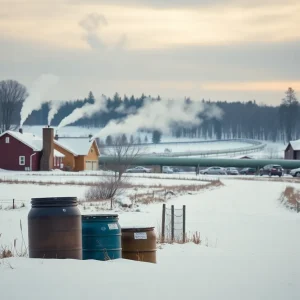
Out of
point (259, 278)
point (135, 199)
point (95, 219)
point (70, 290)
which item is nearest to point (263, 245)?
point (259, 278)

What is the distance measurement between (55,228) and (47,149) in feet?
234

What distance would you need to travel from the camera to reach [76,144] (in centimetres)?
9400

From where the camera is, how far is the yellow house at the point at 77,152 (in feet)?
298

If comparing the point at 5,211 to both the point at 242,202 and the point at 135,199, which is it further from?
the point at 242,202

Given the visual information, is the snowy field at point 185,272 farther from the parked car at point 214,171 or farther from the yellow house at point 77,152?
the parked car at point 214,171

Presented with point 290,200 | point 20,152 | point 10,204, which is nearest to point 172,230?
point 10,204

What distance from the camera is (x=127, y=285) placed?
1118cm

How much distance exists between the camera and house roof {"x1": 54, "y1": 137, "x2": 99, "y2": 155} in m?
91.3

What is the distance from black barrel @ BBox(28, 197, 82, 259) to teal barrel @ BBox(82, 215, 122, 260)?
58cm

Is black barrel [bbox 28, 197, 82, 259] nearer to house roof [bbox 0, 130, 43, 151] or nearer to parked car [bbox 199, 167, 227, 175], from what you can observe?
house roof [bbox 0, 130, 43, 151]

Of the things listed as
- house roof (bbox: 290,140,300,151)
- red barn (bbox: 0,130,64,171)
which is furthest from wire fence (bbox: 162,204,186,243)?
house roof (bbox: 290,140,300,151)

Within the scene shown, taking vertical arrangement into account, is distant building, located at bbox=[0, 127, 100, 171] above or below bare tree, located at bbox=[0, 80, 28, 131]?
below

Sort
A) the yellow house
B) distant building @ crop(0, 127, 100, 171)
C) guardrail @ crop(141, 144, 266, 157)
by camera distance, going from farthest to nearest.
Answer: guardrail @ crop(141, 144, 266, 157)
the yellow house
distant building @ crop(0, 127, 100, 171)

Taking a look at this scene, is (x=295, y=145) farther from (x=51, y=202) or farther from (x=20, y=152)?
(x=51, y=202)
